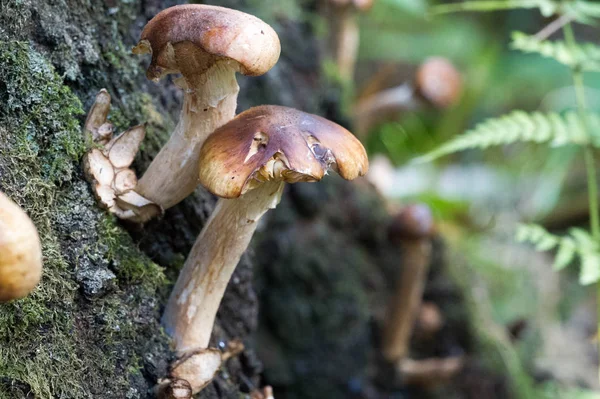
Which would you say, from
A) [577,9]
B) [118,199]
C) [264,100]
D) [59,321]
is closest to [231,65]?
[118,199]

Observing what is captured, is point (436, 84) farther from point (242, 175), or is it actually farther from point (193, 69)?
point (242, 175)

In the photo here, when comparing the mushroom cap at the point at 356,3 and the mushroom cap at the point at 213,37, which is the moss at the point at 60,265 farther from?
the mushroom cap at the point at 356,3

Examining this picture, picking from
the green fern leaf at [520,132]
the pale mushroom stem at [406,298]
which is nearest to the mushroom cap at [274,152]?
the green fern leaf at [520,132]

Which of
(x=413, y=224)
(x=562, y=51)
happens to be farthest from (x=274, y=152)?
(x=413, y=224)

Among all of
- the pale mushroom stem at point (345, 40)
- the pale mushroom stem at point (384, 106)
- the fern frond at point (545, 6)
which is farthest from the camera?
the pale mushroom stem at point (384, 106)

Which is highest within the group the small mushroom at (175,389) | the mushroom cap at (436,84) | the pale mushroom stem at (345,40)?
the small mushroom at (175,389)

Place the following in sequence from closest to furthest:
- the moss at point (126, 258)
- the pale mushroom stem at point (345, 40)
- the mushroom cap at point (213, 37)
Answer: the mushroom cap at point (213, 37)
the moss at point (126, 258)
the pale mushroom stem at point (345, 40)

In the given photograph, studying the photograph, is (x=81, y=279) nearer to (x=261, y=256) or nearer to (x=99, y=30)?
(x=99, y=30)
